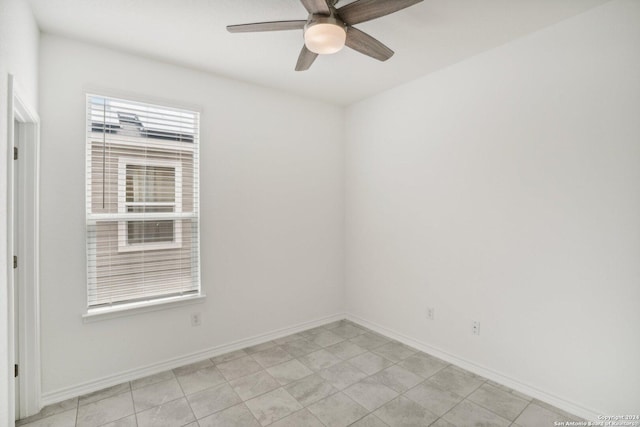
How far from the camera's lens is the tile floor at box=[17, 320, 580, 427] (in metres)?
2.11

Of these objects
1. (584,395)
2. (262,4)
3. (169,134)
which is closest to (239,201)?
(169,134)

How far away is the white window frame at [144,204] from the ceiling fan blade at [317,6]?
1834 mm

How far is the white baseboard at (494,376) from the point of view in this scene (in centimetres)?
215

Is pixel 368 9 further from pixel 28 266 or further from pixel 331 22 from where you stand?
pixel 28 266

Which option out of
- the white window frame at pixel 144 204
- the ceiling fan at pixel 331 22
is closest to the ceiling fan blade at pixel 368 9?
the ceiling fan at pixel 331 22

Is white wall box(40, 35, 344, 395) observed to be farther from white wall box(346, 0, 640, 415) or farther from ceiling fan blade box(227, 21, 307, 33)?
ceiling fan blade box(227, 21, 307, 33)

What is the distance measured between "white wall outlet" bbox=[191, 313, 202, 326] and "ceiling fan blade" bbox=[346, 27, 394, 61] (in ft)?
8.47

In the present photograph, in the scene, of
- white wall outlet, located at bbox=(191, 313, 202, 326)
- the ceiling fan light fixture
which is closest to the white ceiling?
the ceiling fan light fixture

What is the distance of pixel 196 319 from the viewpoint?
293 centimetres

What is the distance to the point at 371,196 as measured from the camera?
368cm

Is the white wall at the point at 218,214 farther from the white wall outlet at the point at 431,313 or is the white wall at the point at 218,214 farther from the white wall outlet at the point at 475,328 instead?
the white wall outlet at the point at 475,328

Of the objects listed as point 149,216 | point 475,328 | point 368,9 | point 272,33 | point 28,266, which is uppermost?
point 272,33

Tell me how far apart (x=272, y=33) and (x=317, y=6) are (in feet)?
2.78

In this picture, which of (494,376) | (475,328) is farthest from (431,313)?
(494,376)
